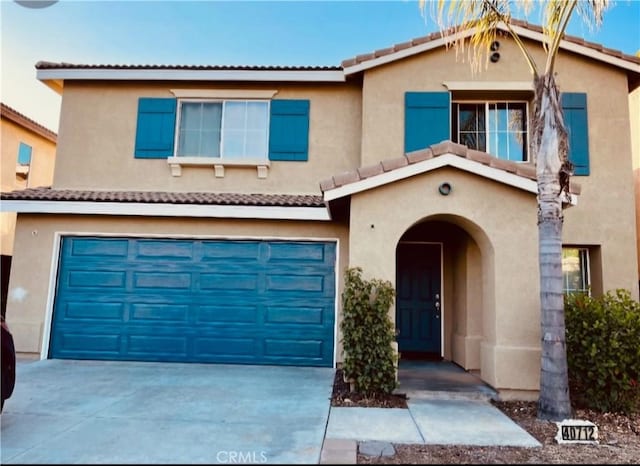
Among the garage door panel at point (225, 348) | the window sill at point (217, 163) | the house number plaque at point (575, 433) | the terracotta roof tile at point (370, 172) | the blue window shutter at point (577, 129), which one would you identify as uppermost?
the blue window shutter at point (577, 129)

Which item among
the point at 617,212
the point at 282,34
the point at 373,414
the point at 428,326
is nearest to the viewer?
the point at 373,414

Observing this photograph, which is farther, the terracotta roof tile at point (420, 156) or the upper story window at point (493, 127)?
the upper story window at point (493, 127)

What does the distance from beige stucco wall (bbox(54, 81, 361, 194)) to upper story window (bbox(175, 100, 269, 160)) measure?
1.41 feet

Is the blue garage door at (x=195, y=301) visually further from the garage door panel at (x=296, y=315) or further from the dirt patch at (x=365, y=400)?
the dirt patch at (x=365, y=400)

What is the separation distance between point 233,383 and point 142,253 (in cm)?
394

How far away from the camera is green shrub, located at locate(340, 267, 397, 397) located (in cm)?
662

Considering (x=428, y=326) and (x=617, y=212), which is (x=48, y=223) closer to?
(x=428, y=326)

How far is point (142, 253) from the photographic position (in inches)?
385

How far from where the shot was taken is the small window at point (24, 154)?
15.3 m

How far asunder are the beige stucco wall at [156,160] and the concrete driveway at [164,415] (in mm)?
4383

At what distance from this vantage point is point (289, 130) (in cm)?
1073

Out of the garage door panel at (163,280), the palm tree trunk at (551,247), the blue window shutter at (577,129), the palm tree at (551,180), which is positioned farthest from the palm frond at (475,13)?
the garage door panel at (163,280)

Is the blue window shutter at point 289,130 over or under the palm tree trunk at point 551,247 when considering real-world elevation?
over

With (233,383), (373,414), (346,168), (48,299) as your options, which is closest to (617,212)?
(346,168)
